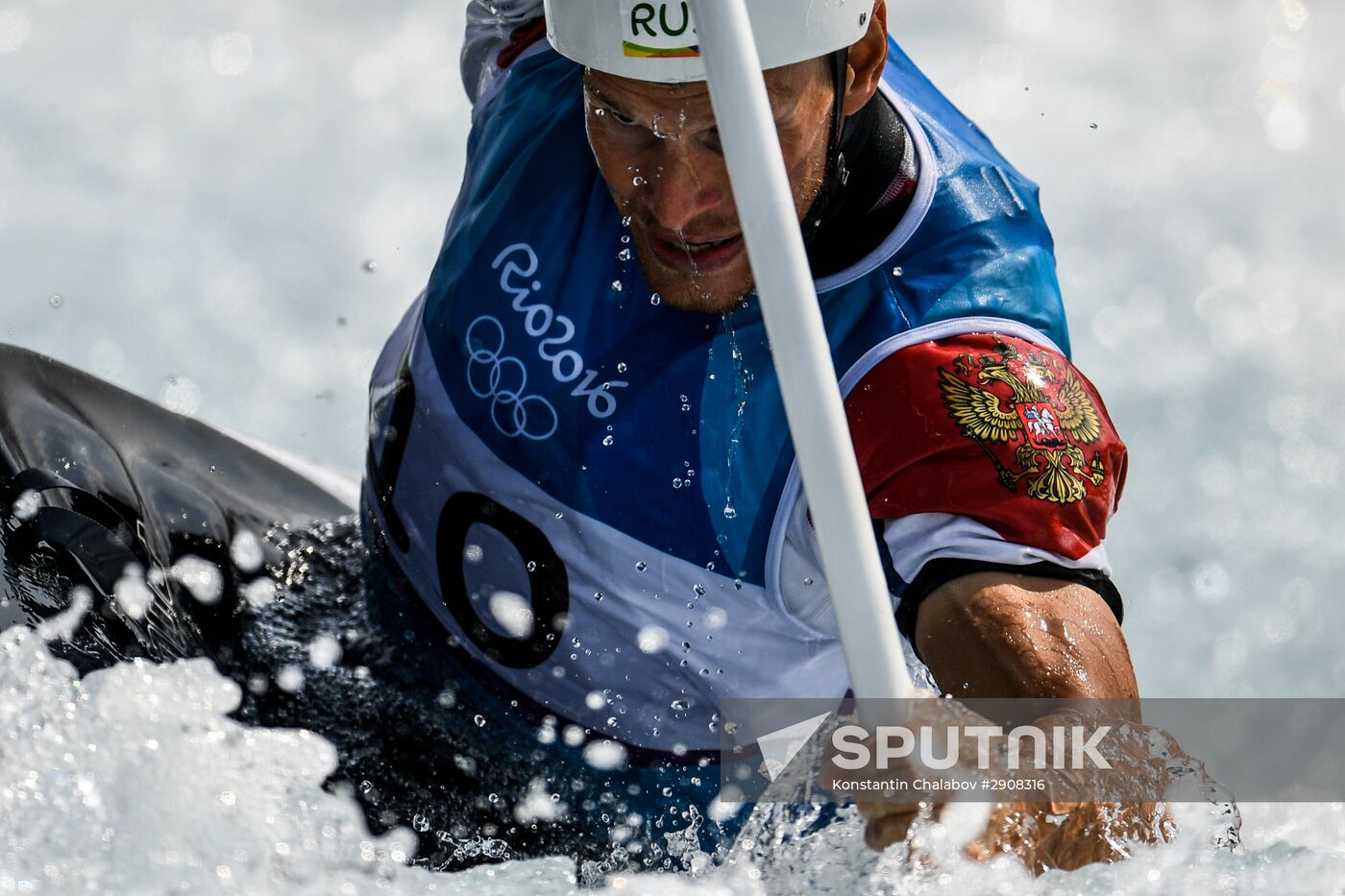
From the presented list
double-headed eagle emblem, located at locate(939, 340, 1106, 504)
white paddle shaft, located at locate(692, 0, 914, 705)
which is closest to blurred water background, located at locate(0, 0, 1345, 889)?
double-headed eagle emblem, located at locate(939, 340, 1106, 504)

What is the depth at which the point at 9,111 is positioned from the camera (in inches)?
132

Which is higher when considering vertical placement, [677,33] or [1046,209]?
[677,33]

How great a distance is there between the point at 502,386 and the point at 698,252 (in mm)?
253

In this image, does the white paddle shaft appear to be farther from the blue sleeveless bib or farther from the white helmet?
the blue sleeveless bib

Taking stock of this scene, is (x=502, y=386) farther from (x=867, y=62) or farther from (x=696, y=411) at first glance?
(x=867, y=62)

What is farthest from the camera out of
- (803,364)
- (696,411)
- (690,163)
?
(696,411)

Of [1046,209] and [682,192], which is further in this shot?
[1046,209]

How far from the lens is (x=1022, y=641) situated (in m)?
1.03

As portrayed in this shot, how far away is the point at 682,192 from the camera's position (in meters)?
1.18

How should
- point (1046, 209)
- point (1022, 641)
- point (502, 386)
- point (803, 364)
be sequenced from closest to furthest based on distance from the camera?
point (803, 364), point (1022, 641), point (502, 386), point (1046, 209)

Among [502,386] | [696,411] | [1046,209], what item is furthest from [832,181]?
[1046,209]

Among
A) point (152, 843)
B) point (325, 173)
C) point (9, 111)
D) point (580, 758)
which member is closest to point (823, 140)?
point (580, 758)

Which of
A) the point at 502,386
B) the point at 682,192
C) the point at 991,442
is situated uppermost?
the point at 682,192

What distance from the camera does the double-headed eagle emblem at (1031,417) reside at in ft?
3.61
